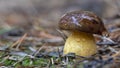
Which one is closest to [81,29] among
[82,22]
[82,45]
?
[82,22]

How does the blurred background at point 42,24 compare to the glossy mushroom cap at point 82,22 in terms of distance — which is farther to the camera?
the blurred background at point 42,24

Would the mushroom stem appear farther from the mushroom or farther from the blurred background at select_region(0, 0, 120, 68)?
the blurred background at select_region(0, 0, 120, 68)

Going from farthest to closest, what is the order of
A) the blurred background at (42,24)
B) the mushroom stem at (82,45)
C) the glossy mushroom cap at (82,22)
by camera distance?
the blurred background at (42,24) < the mushroom stem at (82,45) < the glossy mushroom cap at (82,22)

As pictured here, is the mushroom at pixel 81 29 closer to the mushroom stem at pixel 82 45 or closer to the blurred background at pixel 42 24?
the mushroom stem at pixel 82 45

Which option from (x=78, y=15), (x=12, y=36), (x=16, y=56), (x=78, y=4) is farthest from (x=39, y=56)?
(x=78, y=4)

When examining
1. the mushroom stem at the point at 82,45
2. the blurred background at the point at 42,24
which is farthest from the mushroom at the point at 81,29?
the blurred background at the point at 42,24

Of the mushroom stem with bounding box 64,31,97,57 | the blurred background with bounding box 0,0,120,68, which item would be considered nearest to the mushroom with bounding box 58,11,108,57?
the mushroom stem with bounding box 64,31,97,57

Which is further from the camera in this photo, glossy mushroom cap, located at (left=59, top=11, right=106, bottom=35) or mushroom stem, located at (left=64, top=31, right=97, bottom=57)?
mushroom stem, located at (left=64, top=31, right=97, bottom=57)

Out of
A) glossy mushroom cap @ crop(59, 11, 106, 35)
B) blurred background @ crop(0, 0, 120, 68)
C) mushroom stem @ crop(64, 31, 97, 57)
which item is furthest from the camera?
blurred background @ crop(0, 0, 120, 68)
